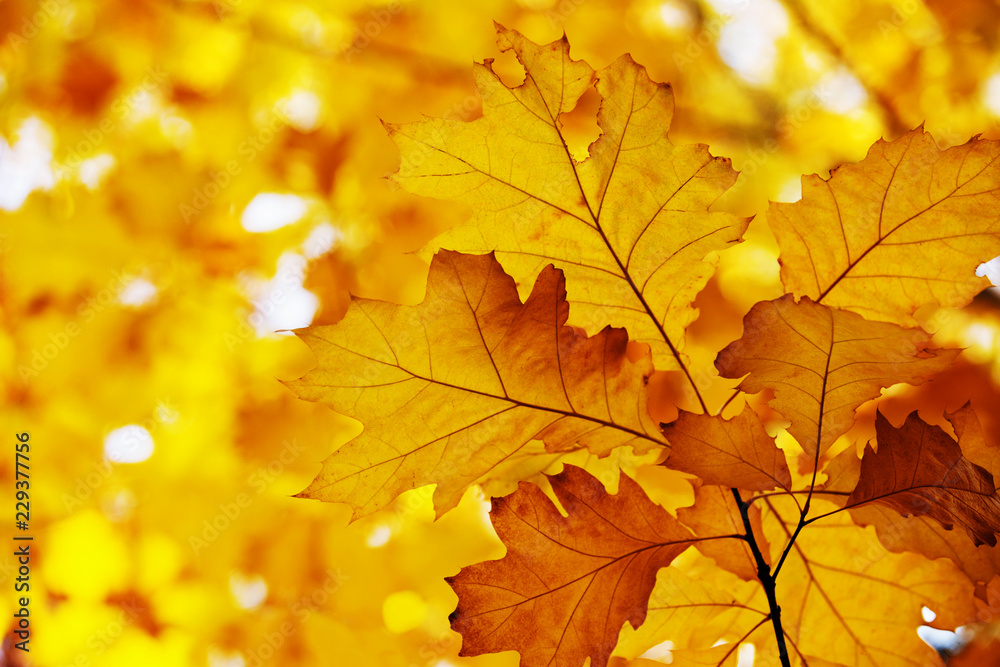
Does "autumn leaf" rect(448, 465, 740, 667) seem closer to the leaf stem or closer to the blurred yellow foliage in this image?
the leaf stem

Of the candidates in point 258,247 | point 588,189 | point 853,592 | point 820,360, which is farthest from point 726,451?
point 258,247

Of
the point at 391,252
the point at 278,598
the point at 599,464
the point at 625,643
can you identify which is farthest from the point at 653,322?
the point at 278,598

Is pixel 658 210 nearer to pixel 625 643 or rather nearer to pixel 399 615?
pixel 625 643

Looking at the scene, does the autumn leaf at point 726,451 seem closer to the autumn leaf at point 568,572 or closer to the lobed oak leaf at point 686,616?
the autumn leaf at point 568,572

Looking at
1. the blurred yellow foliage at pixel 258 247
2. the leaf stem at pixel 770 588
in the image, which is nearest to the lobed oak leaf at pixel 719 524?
the leaf stem at pixel 770 588

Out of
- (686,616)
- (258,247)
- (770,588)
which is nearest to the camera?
(770,588)

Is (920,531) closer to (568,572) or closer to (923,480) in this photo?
(923,480)
